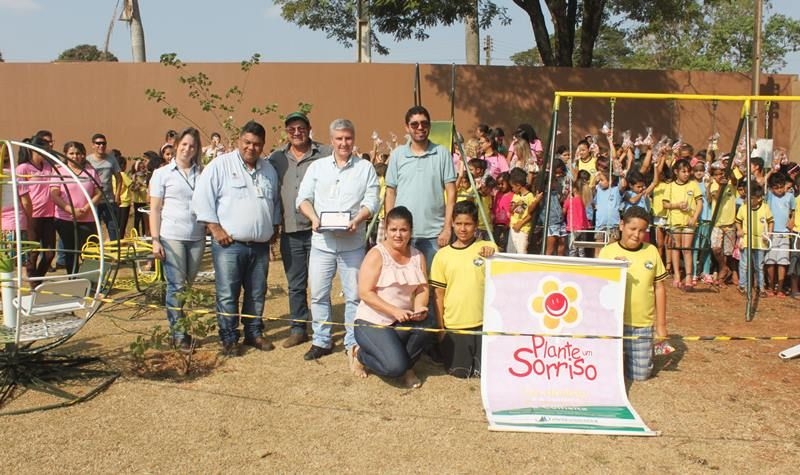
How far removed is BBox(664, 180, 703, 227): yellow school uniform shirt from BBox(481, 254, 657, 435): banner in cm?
370

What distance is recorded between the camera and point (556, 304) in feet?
15.7

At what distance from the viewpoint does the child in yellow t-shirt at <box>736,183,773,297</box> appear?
737 cm

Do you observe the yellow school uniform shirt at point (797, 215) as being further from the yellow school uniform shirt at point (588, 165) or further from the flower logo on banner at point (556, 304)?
the flower logo on banner at point (556, 304)

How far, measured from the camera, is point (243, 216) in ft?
16.8

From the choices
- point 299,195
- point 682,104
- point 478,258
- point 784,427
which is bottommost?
point 784,427

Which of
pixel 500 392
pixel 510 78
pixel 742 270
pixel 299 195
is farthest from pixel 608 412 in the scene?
pixel 510 78

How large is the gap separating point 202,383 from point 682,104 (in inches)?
490

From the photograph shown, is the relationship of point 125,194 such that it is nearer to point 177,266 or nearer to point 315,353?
point 177,266

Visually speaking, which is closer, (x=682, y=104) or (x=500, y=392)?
(x=500, y=392)

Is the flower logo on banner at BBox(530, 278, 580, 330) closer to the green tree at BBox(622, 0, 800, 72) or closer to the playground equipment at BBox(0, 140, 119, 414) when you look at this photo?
the playground equipment at BBox(0, 140, 119, 414)

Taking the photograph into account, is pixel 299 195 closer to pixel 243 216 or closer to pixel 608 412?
pixel 243 216

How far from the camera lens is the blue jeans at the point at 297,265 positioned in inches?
219

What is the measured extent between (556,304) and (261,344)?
7.37 feet

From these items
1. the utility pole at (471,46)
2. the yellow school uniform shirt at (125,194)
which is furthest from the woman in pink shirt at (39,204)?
the utility pole at (471,46)
